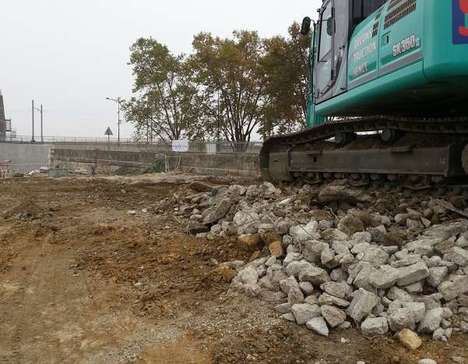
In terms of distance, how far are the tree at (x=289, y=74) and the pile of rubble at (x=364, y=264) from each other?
22802 millimetres

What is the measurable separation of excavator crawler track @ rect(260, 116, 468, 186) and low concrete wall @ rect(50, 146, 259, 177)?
8648mm

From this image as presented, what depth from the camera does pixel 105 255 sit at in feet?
22.1

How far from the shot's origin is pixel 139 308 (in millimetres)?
4852

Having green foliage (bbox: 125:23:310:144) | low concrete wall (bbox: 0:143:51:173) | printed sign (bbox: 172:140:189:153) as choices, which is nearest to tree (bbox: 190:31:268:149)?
green foliage (bbox: 125:23:310:144)

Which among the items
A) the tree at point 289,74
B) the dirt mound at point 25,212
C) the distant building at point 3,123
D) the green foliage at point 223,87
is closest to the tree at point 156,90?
the green foliage at point 223,87

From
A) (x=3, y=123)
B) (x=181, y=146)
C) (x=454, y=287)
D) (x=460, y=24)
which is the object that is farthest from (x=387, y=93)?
(x=3, y=123)

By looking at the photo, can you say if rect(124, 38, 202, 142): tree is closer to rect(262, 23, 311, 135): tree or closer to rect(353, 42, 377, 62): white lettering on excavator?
rect(262, 23, 311, 135): tree

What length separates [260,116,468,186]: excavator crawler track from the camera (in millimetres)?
5949

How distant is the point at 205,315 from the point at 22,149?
56517 millimetres

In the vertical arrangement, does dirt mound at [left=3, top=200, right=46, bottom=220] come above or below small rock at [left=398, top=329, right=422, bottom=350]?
above

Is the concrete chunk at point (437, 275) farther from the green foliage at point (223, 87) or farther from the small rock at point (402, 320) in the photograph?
the green foliage at point (223, 87)

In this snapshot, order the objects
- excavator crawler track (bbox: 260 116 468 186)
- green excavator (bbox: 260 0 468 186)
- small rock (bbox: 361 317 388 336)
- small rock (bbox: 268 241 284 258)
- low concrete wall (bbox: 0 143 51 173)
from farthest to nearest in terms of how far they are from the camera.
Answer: low concrete wall (bbox: 0 143 51 173)
excavator crawler track (bbox: 260 116 468 186)
small rock (bbox: 268 241 284 258)
green excavator (bbox: 260 0 468 186)
small rock (bbox: 361 317 388 336)

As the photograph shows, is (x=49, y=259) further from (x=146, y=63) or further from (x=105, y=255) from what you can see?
(x=146, y=63)

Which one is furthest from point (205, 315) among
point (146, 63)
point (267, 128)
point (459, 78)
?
point (146, 63)
